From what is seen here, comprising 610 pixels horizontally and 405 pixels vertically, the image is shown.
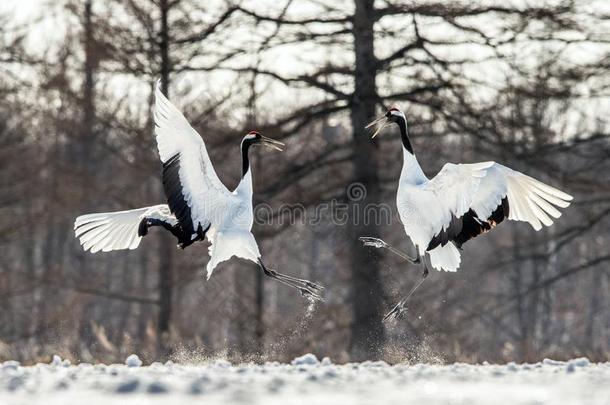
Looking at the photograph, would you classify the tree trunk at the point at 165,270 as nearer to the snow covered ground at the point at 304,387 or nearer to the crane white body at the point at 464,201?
the crane white body at the point at 464,201

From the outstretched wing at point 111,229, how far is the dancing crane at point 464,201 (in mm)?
2737

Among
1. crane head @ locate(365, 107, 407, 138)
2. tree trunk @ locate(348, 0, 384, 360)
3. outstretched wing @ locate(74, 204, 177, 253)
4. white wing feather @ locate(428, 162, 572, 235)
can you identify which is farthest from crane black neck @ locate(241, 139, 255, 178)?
tree trunk @ locate(348, 0, 384, 360)

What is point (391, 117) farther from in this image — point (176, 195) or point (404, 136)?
point (176, 195)

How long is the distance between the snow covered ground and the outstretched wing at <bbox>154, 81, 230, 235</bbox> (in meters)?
2.50

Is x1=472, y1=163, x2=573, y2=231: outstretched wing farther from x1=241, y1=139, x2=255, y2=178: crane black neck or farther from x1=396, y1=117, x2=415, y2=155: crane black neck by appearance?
x1=241, y1=139, x2=255, y2=178: crane black neck

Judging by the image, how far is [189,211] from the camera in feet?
36.9

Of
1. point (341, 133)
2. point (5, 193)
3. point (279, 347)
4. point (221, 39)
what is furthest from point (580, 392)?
point (5, 193)

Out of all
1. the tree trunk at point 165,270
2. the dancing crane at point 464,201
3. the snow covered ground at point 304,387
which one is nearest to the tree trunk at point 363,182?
the tree trunk at point 165,270

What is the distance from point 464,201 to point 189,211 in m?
2.84

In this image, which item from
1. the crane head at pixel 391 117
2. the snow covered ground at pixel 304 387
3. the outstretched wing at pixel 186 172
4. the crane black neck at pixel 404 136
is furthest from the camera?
the crane head at pixel 391 117

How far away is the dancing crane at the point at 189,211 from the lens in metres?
10.4

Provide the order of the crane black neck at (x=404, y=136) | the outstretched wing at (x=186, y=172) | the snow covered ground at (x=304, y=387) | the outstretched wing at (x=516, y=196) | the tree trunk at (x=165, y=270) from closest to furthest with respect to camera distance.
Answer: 1. the snow covered ground at (x=304, y=387)
2. the outstretched wing at (x=186, y=172)
3. the outstretched wing at (x=516, y=196)
4. the crane black neck at (x=404, y=136)
5. the tree trunk at (x=165, y=270)

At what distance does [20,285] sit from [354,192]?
34.0ft

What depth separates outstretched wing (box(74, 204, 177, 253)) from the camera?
12023 millimetres
